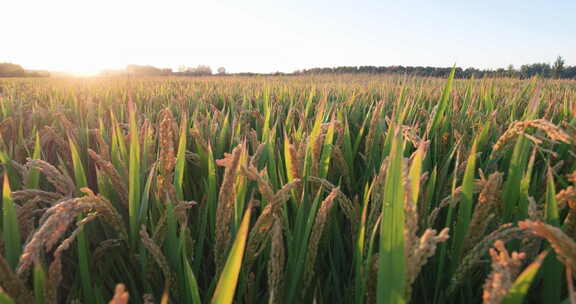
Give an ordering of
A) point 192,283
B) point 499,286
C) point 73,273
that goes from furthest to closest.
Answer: point 73,273
point 192,283
point 499,286

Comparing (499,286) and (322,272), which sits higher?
(499,286)

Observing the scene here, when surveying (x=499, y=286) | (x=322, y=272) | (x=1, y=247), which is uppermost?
(x=499, y=286)

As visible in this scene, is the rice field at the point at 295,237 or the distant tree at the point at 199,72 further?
the distant tree at the point at 199,72

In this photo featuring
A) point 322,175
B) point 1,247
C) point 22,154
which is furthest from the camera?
point 22,154

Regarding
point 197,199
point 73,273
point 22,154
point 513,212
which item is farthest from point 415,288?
point 22,154

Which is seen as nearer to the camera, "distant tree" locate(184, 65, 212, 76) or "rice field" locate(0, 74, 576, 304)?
"rice field" locate(0, 74, 576, 304)

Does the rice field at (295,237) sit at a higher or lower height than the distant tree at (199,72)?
lower

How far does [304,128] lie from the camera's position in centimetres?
133

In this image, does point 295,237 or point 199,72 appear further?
point 199,72

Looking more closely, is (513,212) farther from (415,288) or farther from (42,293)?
(42,293)

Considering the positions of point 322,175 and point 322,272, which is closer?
point 322,272

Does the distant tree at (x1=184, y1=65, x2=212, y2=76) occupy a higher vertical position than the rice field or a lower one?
higher

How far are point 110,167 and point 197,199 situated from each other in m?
0.32

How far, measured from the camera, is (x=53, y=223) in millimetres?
408
